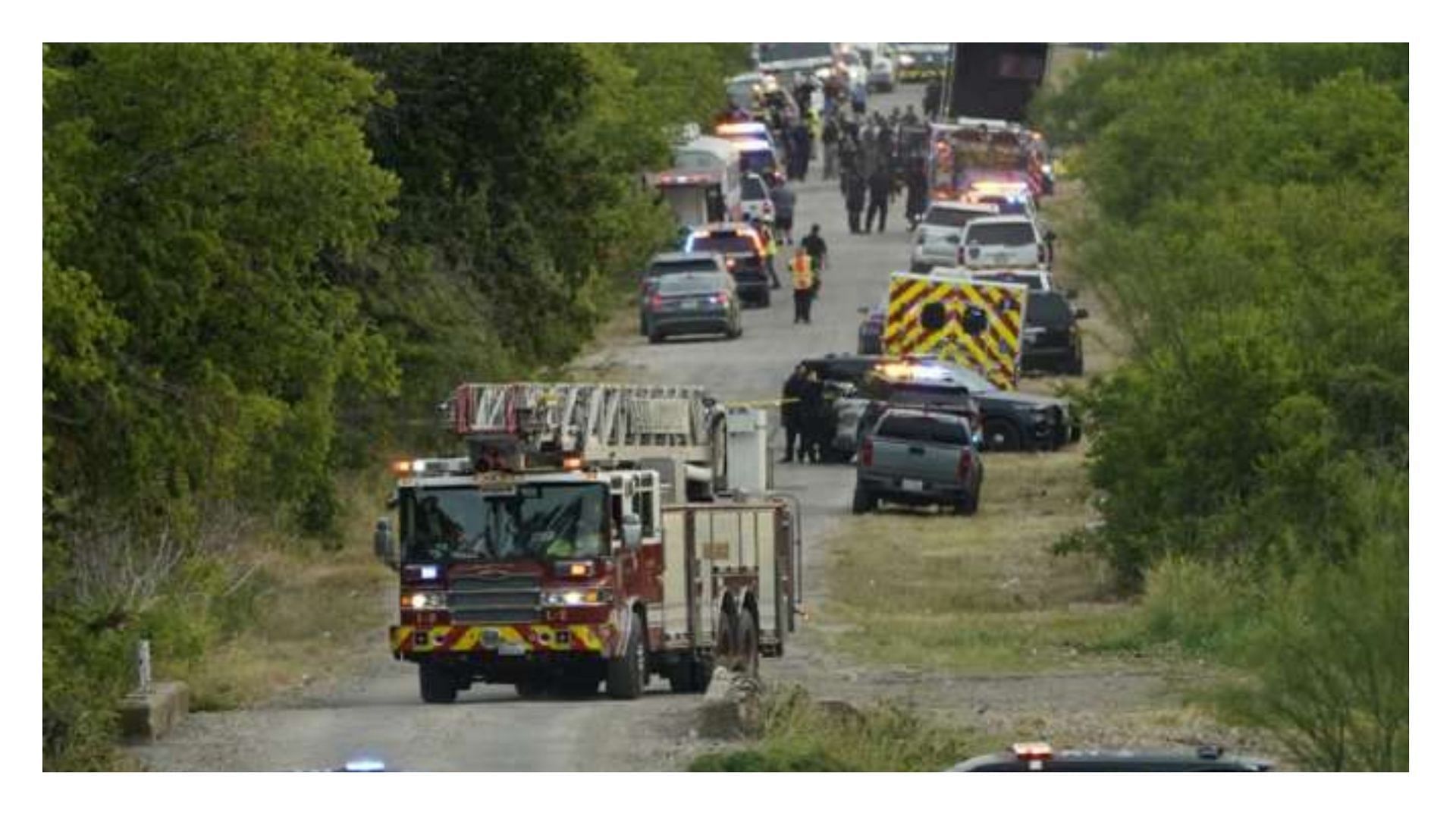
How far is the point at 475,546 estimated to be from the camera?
29.9 meters

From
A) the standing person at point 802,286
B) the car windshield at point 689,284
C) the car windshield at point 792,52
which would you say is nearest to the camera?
the car windshield at point 689,284

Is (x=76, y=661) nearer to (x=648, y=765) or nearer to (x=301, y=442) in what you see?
(x=648, y=765)

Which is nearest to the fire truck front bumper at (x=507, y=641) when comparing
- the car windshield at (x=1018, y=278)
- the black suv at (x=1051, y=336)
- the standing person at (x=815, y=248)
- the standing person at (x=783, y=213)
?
the black suv at (x=1051, y=336)

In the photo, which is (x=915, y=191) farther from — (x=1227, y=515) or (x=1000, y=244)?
(x=1227, y=515)

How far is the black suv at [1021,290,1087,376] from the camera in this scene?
62.5 metres

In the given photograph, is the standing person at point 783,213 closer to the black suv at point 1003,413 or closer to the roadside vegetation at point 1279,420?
the roadside vegetation at point 1279,420

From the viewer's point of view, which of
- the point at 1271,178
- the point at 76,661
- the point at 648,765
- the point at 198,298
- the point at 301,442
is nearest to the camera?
the point at 648,765

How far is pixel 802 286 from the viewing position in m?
69.6

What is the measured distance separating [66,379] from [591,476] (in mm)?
4049

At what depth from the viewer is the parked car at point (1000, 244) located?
72.8 m

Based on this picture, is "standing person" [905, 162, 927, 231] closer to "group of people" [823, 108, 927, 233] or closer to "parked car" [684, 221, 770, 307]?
"group of people" [823, 108, 927, 233]

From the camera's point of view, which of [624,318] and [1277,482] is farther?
[624,318]
